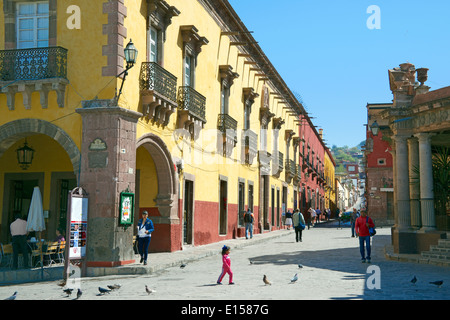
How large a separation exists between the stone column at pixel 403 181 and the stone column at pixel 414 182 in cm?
22

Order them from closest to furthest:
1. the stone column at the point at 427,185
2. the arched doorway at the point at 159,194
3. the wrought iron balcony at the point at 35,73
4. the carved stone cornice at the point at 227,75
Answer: the wrought iron balcony at the point at 35,73 → the stone column at the point at 427,185 → the arched doorway at the point at 159,194 → the carved stone cornice at the point at 227,75

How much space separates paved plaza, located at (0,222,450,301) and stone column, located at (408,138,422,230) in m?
1.69

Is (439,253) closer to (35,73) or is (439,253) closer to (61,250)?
(61,250)

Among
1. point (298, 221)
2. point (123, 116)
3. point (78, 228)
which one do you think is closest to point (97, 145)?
point (123, 116)

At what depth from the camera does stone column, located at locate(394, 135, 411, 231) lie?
1795 cm

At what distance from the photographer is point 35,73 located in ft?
49.4

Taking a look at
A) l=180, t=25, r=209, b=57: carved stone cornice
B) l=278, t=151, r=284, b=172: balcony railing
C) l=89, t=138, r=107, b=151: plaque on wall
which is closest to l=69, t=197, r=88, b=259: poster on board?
l=89, t=138, r=107, b=151: plaque on wall

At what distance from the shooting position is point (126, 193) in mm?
14742

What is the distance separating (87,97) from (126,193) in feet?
9.47

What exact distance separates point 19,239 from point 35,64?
4979mm

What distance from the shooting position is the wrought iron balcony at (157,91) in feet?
53.9

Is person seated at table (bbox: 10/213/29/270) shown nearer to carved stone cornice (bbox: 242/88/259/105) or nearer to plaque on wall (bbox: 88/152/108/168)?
plaque on wall (bbox: 88/152/108/168)

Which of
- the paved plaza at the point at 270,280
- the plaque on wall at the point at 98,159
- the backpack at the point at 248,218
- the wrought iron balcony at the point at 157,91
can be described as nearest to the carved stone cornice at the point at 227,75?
the backpack at the point at 248,218

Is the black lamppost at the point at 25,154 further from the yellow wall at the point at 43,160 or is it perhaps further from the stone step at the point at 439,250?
the stone step at the point at 439,250
